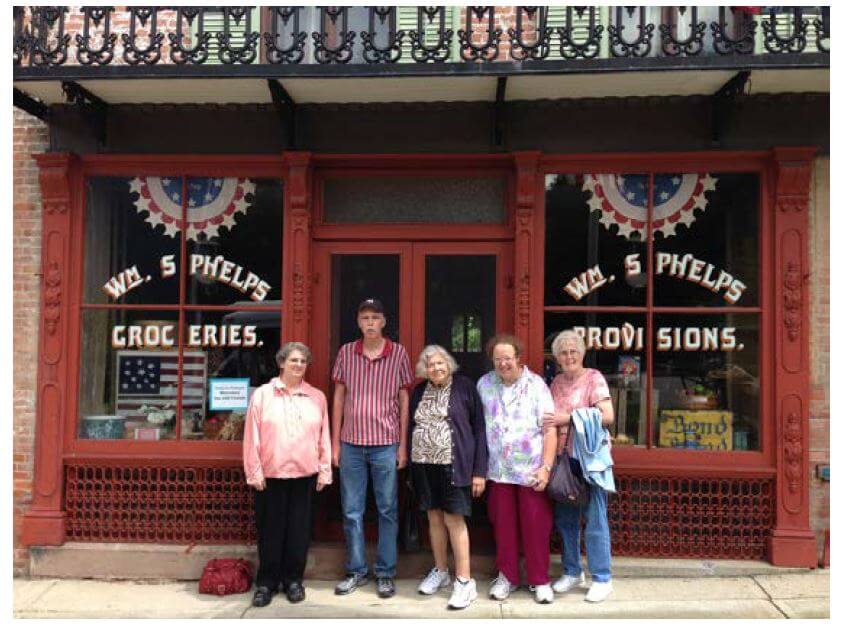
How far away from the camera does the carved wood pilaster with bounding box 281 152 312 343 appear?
598 cm

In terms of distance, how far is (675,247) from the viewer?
6031mm

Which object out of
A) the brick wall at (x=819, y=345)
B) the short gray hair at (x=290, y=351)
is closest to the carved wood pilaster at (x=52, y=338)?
the short gray hair at (x=290, y=351)

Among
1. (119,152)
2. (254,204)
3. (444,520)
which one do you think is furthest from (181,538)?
(119,152)

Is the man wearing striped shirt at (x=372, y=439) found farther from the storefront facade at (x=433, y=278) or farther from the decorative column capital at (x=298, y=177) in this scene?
the decorative column capital at (x=298, y=177)

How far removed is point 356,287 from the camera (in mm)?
6168

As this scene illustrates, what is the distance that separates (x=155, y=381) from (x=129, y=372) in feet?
0.78

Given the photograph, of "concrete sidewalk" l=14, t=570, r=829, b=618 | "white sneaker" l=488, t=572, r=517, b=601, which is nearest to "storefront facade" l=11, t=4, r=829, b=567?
"concrete sidewalk" l=14, t=570, r=829, b=618

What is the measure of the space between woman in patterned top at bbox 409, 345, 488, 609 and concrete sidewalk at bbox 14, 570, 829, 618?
306 millimetres

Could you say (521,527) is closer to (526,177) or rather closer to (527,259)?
(527,259)

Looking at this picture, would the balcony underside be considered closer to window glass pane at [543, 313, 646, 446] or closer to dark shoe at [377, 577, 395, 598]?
window glass pane at [543, 313, 646, 446]

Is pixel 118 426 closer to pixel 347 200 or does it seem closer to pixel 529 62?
pixel 347 200

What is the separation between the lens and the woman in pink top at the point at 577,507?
528 centimetres

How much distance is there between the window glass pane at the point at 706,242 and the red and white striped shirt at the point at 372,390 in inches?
85.4

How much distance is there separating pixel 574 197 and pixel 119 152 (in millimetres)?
3752
